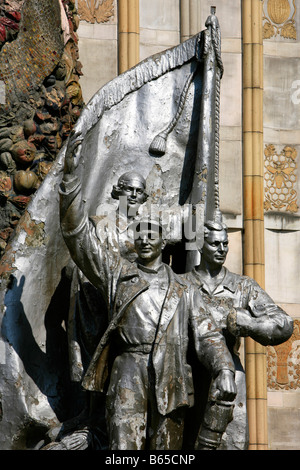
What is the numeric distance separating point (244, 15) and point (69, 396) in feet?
14.9

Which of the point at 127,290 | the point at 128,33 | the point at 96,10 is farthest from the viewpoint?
the point at 96,10

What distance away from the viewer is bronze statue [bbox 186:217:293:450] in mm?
10789

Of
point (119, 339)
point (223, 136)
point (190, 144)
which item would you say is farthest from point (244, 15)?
point (119, 339)

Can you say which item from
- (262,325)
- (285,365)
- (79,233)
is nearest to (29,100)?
(79,233)

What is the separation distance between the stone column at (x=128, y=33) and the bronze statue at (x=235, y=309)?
3234 mm

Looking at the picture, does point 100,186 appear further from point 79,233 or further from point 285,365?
point 285,365

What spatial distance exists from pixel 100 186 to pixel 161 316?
1.62 meters

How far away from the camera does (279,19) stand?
1460 cm

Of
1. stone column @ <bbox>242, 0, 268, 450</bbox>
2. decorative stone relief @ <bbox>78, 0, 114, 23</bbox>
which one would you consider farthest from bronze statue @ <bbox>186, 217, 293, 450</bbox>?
decorative stone relief @ <bbox>78, 0, 114, 23</bbox>

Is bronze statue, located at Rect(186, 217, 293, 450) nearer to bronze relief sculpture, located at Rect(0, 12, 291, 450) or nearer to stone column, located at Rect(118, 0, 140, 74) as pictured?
bronze relief sculpture, located at Rect(0, 12, 291, 450)

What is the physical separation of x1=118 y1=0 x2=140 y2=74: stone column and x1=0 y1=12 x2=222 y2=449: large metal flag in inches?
69.4

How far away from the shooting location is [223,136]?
14180 mm

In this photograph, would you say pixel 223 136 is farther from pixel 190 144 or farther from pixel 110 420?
pixel 110 420

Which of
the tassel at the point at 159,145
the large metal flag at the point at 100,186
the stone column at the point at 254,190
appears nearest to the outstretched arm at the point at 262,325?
the large metal flag at the point at 100,186
